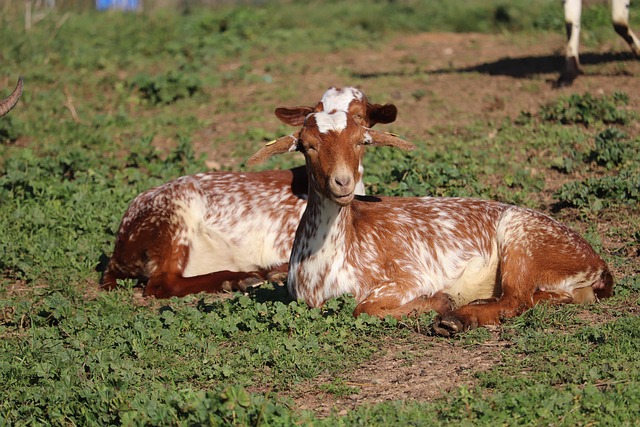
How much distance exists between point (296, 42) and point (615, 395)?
13.0m

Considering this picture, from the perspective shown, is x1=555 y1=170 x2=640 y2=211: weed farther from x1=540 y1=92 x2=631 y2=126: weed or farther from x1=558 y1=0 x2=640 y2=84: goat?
x1=558 y1=0 x2=640 y2=84: goat

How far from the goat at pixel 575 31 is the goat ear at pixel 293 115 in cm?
507

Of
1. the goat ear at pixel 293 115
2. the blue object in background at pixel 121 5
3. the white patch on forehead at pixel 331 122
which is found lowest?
the goat ear at pixel 293 115

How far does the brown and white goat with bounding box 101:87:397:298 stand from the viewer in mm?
8172

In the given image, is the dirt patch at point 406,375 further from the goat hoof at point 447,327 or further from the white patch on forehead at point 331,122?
the white patch on forehead at point 331,122

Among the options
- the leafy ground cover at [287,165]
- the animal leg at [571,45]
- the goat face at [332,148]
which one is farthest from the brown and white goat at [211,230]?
the animal leg at [571,45]

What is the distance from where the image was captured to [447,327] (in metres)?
6.21

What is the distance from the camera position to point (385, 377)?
563 centimetres

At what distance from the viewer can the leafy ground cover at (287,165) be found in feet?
17.6

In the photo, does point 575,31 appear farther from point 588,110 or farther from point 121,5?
point 121,5

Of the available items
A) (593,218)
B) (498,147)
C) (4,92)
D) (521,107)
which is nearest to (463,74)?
(521,107)

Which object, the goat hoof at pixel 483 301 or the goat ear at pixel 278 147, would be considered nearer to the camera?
the goat ear at pixel 278 147

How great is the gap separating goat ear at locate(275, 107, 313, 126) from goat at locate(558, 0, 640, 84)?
5068mm

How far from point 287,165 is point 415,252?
3.64 metres
